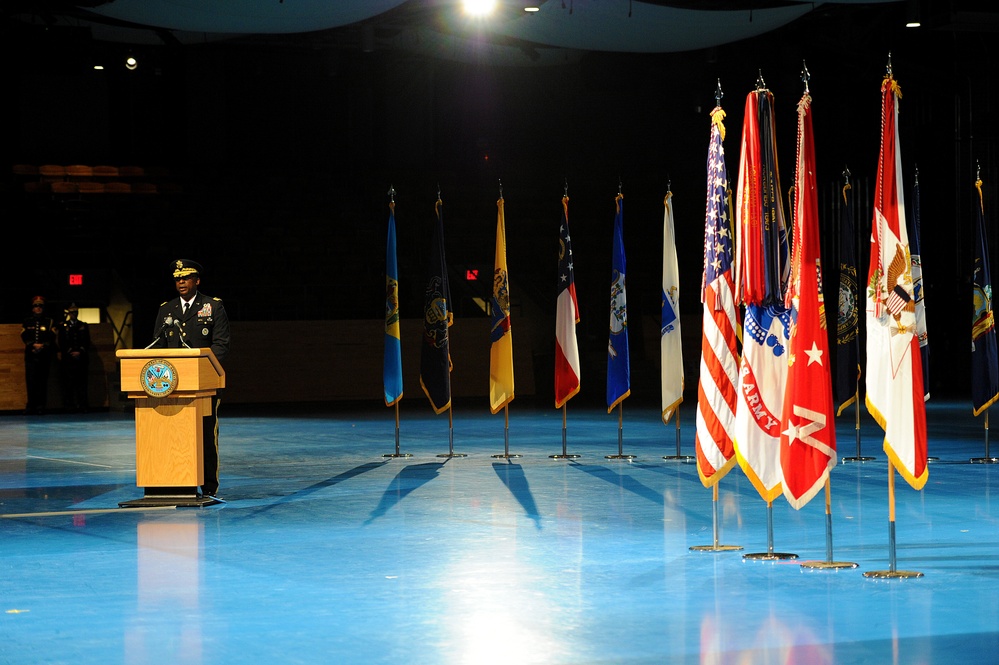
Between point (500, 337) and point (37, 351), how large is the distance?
394 inches

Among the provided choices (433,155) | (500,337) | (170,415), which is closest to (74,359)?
(500,337)

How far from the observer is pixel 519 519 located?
28.3 ft

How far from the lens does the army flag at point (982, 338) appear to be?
40.4ft

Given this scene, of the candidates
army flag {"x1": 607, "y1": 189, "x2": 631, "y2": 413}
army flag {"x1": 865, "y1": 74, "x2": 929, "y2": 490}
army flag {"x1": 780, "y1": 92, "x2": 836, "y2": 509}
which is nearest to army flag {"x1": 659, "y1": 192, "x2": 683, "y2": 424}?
army flag {"x1": 607, "y1": 189, "x2": 631, "y2": 413}

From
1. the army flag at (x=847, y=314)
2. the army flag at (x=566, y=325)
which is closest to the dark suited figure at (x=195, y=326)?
the army flag at (x=566, y=325)

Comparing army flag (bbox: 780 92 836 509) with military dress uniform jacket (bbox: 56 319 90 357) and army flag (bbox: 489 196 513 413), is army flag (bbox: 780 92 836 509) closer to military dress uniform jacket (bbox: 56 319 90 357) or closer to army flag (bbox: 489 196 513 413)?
army flag (bbox: 489 196 513 413)

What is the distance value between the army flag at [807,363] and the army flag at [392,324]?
6585mm

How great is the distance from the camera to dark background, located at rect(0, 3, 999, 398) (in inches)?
936

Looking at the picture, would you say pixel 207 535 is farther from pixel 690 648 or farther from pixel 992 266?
pixel 992 266

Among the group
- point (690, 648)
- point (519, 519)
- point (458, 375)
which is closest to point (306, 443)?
point (519, 519)

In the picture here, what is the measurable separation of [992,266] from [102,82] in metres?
18.0

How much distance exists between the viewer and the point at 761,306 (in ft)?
22.3

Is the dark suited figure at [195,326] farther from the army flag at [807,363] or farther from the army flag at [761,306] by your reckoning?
the army flag at [807,363]

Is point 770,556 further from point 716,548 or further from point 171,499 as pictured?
point 171,499
